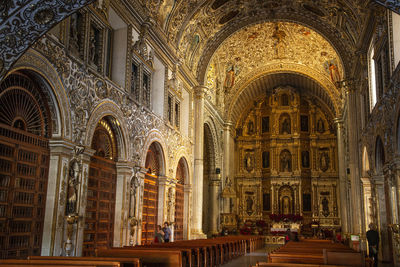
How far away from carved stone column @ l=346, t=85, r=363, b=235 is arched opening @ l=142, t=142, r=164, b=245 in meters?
8.87

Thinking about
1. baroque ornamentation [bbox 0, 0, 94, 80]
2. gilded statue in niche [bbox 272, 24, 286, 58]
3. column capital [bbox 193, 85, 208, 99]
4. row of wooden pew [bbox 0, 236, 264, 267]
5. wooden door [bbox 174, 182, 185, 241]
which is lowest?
row of wooden pew [bbox 0, 236, 264, 267]

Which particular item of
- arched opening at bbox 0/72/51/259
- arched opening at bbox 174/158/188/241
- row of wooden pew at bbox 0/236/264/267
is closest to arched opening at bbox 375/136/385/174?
row of wooden pew at bbox 0/236/264/267

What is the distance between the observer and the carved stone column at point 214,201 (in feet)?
87.5

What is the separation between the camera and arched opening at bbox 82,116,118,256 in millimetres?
12023

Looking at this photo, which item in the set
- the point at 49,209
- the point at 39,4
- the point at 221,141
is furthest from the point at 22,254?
the point at 221,141

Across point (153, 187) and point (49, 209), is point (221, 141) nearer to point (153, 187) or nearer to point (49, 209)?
point (153, 187)

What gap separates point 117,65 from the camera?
13875 millimetres

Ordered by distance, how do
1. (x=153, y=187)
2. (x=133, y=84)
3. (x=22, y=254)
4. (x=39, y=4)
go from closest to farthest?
(x=39, y=4), (x=22, y=254), (x=133, y=84), (x=153, y=187)

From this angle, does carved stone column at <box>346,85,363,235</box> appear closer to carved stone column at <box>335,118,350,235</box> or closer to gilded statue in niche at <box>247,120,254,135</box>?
carved stone column at <box>335,118,350,235</box>

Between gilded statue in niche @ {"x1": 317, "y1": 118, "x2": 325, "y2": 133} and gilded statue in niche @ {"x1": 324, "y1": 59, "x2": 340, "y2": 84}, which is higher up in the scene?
gilded statue in niche @ {"x1": 324, "y1": 59, "x2": 340, "y2": 84}

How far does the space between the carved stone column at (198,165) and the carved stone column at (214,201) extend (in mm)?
5873

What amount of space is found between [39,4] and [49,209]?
521cm

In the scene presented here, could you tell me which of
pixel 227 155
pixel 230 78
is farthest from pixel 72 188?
pixel 230 78

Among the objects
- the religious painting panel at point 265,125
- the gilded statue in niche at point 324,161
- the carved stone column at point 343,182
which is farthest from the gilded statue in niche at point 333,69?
the religious painting panel at point 265,125
